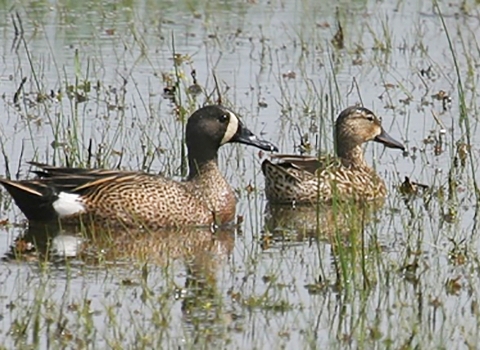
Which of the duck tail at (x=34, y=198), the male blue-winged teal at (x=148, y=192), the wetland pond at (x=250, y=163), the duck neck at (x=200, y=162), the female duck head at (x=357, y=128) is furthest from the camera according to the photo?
the female duck head at (x=357, y=128)

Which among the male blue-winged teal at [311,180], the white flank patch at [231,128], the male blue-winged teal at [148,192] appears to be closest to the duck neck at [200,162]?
the male blue-winged teal at [148,192]

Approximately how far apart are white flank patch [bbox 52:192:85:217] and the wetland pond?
0.19 meters

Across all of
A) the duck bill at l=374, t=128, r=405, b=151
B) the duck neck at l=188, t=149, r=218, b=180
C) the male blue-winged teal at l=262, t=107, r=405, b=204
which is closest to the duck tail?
the duck neck at l=188, t=149, r=218, b=180

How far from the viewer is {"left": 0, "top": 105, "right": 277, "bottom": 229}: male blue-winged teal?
34.1ft

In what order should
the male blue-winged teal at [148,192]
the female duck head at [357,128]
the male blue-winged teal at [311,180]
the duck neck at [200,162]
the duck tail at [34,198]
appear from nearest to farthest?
the duck tail at [34,198], the male blue-winged teal at [148,192], the duck neck at [200,162], the male blue-winged teal at [311,180], the female duck head at [357,128]

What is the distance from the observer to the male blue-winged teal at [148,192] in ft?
34.1

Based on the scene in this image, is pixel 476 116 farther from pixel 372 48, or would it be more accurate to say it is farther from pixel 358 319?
pixel 358 319

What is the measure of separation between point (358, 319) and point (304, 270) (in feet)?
3.43

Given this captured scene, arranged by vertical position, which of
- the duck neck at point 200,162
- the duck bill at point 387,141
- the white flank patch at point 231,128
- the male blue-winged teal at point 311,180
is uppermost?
the white flank patch at point 231,128

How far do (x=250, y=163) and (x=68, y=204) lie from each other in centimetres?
214

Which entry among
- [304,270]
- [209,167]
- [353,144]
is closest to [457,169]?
[353,144]

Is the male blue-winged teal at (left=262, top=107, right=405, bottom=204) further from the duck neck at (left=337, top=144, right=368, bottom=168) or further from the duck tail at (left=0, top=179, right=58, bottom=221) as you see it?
the duck tail at (left=0, top=179, right=58, bottom=221)

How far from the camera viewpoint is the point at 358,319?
837 cm

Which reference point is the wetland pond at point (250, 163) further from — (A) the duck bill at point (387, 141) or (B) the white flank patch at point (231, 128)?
(B) the white flank patch at point (231, 128)
